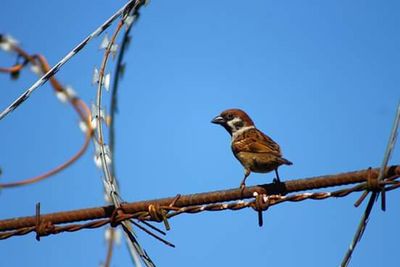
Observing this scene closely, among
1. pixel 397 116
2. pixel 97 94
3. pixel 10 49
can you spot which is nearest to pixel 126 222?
pixel 97 94

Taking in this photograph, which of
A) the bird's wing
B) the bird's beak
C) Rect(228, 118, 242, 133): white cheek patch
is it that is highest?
the bird's beak

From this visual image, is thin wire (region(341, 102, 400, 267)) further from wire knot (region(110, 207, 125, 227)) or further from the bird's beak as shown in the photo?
the bird's beak

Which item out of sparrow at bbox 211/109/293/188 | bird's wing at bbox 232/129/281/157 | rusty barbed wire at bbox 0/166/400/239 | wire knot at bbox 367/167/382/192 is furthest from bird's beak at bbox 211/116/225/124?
wire knot at bbox 367/167/382/192

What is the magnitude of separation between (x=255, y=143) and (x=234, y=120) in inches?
28.6

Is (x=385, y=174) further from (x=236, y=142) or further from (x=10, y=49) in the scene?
(x=236, y=142)

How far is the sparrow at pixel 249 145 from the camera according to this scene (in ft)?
18.3

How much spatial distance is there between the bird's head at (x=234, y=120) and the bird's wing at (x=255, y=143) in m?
0.21

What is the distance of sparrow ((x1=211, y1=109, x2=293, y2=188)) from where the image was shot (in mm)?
5566

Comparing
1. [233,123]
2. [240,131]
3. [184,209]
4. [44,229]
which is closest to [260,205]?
[184,209]

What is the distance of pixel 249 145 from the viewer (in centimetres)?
584

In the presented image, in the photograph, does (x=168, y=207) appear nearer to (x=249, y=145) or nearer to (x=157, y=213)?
(x=157, y=213)

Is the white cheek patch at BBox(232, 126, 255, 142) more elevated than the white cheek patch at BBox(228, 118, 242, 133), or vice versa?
the white cheek patch at BBox(228, 118, 242, 133)

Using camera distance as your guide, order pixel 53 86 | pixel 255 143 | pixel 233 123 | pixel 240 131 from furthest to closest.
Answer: pixel 233 123 < pixel 240 131 < pixel 255 143 < pixel 53 86

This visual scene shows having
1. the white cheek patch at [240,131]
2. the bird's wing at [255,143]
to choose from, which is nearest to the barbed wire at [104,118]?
the bird's wing at [255,143]
